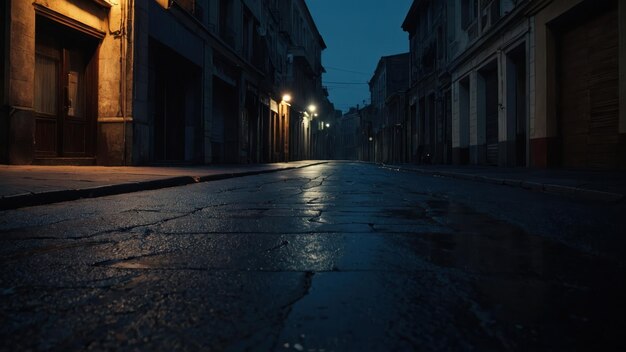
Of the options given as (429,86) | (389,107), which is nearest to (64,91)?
(429,86)

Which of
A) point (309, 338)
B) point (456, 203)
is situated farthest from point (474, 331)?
point (456, 203)

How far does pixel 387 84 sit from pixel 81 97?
38117mm

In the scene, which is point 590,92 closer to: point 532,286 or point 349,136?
point 532,286

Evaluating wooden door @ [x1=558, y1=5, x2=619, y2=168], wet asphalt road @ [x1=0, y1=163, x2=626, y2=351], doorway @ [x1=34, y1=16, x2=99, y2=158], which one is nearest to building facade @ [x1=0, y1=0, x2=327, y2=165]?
doorway @ [x1=34, y1=16, x2=99, y2=158]

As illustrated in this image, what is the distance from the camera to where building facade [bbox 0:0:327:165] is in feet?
29.2

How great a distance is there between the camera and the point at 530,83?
12844mm

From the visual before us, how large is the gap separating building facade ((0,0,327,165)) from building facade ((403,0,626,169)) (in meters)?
10.5

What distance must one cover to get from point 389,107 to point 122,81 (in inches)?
1245

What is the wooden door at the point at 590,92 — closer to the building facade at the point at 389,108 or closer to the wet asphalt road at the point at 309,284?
the wet asphalt road at the point at 309,284

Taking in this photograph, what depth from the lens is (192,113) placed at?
50.8 feet

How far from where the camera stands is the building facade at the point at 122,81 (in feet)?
29.2

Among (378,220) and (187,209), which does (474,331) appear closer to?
(378,220)

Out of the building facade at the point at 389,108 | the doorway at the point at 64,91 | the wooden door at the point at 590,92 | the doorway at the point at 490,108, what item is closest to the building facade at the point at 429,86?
the building facade at the point at 389,108

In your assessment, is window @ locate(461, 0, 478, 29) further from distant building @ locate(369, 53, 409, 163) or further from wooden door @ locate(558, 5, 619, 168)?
distant building @ locate(369, 53, 409, 163)
